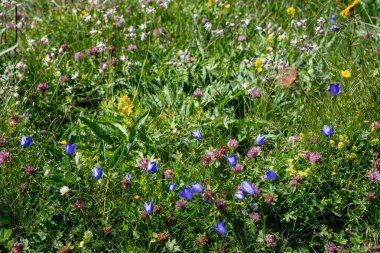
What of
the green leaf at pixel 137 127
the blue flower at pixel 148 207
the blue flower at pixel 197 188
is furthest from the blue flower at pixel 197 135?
the blue flower at pixel 148 207

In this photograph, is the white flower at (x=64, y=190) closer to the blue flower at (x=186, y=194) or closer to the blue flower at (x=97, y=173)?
the blue flower at (x=97, y=173)

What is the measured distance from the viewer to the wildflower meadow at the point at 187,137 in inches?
91.3

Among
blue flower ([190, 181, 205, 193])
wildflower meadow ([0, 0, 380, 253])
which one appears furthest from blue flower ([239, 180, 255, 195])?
blue flower ([190, 181, 205, 193])

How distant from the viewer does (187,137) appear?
2.77 metres

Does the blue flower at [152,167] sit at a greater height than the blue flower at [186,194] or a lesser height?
greater

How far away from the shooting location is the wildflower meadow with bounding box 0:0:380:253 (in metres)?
2.32

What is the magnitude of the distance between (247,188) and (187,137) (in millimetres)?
590

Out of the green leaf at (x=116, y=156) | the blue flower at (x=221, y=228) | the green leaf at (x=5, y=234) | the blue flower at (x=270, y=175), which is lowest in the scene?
the green leaf at (x=5, y=234)

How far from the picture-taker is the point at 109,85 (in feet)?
10.2

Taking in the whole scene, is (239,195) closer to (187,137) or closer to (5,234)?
(187,137)

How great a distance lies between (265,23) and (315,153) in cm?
179

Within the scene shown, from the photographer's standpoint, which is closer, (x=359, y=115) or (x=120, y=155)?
(x=120, y=155)

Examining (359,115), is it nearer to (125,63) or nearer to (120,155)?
(120,155)

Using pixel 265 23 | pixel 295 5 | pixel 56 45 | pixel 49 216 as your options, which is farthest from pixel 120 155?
pixel 295 5
